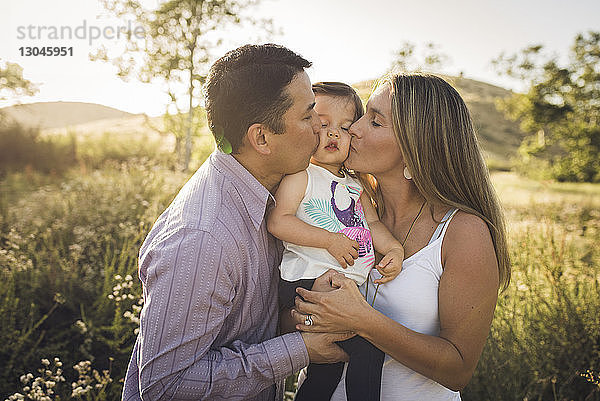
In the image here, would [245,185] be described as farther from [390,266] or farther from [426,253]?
[426,253]

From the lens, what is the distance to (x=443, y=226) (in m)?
2.47

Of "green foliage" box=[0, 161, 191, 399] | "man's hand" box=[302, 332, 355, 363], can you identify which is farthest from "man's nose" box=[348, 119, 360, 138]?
"green foliage" box=[0, 161, 191, 399]

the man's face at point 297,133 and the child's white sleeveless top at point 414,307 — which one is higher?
the man's face at point 297,133

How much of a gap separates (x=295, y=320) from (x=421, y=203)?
0.98 metres

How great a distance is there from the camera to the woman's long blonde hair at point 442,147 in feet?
8.31

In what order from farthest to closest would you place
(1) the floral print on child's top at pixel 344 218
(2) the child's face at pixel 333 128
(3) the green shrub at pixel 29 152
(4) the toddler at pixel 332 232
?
(3) the green shrub at pixel 29 152 < (2) the child's face at pixel 333 128 < (1) the floral print on child's top at pixel 344 218 < (4) the toddler at pixel 332 232

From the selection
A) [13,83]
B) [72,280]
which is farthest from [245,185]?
[13,83]

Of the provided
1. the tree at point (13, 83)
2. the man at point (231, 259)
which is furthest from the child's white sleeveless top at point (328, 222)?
the tree at point (13, 83)

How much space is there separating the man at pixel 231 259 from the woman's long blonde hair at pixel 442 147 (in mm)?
479

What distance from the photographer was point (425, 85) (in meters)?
2.58

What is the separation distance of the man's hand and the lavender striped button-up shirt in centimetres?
5

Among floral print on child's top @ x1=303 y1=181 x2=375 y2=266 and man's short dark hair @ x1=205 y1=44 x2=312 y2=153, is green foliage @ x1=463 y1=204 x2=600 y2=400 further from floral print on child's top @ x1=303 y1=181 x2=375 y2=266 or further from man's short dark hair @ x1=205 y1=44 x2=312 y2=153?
man's short dark hair @ x1=205 y1=44 x2=312 y2=153

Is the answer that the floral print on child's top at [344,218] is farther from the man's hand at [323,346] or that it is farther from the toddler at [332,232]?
the man's hand at [323,346]

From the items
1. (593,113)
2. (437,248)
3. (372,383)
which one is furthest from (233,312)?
(593,113)
